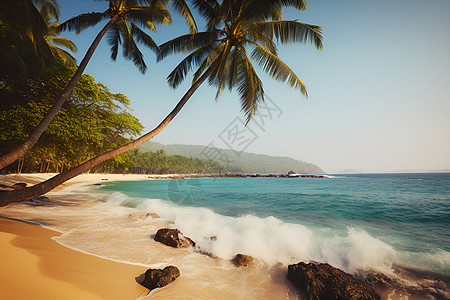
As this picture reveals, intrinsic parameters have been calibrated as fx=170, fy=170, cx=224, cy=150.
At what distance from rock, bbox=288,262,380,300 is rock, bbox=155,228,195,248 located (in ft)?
9.90

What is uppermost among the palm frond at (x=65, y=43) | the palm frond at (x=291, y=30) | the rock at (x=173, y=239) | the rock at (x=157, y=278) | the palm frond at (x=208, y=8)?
the palm frond at (x=65, y=43)

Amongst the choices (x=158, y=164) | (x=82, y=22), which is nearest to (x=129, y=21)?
(x=82, y=22)

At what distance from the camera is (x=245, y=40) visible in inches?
269

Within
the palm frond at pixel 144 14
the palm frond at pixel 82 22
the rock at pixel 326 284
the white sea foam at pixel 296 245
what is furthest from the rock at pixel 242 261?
the palm frond at pixel 82 22

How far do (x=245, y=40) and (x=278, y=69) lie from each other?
5.79 ft

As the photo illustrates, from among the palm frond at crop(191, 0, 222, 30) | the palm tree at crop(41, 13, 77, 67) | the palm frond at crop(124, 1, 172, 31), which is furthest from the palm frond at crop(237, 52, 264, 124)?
the palm tree at crop(41, 13, 77, 67)

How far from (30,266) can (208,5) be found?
872cm

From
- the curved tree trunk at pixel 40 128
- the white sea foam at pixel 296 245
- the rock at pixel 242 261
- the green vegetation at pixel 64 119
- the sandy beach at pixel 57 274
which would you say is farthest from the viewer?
the green vegetation at pixel 64 119

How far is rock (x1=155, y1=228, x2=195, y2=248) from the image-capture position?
500 cm

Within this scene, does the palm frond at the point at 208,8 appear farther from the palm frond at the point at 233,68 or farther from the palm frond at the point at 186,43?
the palm frond at the point at 233,68

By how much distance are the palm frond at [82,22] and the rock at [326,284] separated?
1188cm

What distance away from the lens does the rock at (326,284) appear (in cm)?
309

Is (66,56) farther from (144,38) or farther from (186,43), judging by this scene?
(186,43)

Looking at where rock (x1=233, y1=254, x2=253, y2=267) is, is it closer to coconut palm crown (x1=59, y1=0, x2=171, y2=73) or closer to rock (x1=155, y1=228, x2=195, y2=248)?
rock (x1=155, y1=228, x2=195, y2=248)
